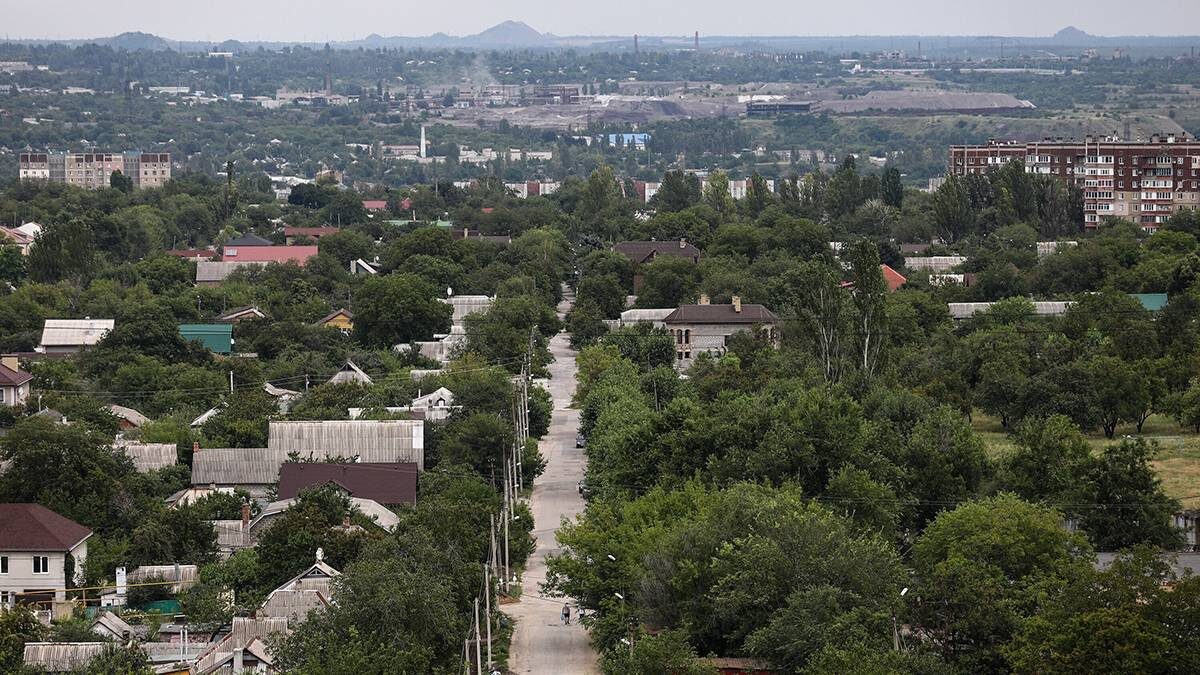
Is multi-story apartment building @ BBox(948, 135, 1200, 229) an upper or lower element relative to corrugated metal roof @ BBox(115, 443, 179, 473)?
upper

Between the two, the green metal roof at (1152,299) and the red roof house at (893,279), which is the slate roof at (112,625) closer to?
the green metal roof at (1152,299)

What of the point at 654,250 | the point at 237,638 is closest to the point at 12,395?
the point at 237,638

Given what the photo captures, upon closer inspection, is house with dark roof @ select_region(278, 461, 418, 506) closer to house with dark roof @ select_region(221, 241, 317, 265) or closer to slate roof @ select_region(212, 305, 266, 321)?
slate roof @ select_region(212, 305, 266, 321)

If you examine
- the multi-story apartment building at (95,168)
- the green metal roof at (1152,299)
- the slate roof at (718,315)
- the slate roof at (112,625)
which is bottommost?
the multi-story apartment building at (95,168)

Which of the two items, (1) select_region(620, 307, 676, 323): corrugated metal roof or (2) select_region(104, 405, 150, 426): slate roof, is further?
(1) select_region(620, 307, 676, 323): corrugated metal roof

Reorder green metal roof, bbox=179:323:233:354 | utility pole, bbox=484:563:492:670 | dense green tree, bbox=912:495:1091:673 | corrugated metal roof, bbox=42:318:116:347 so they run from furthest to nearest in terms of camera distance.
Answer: corrugated metal roof, bbox=42:318:116:347 → green metal roof, bbox=179:323:233:354 → utility pole, bbox=484:563:492:670 → dense green tree, bbox=912:495:1091:673

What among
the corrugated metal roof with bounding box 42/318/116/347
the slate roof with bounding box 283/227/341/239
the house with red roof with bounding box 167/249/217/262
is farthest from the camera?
the slate roof with bounding box 283/227/341/239

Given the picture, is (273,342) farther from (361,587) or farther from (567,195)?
(567,195)

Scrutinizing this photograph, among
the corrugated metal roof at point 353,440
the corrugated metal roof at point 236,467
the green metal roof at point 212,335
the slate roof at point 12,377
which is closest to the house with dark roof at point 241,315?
the green metal roof at point 212,335

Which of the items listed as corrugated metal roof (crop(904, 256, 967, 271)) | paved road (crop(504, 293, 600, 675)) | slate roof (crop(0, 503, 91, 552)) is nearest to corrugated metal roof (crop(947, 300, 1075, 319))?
Result: corrugated metal roof (crop(904, 256, 967, 271))
